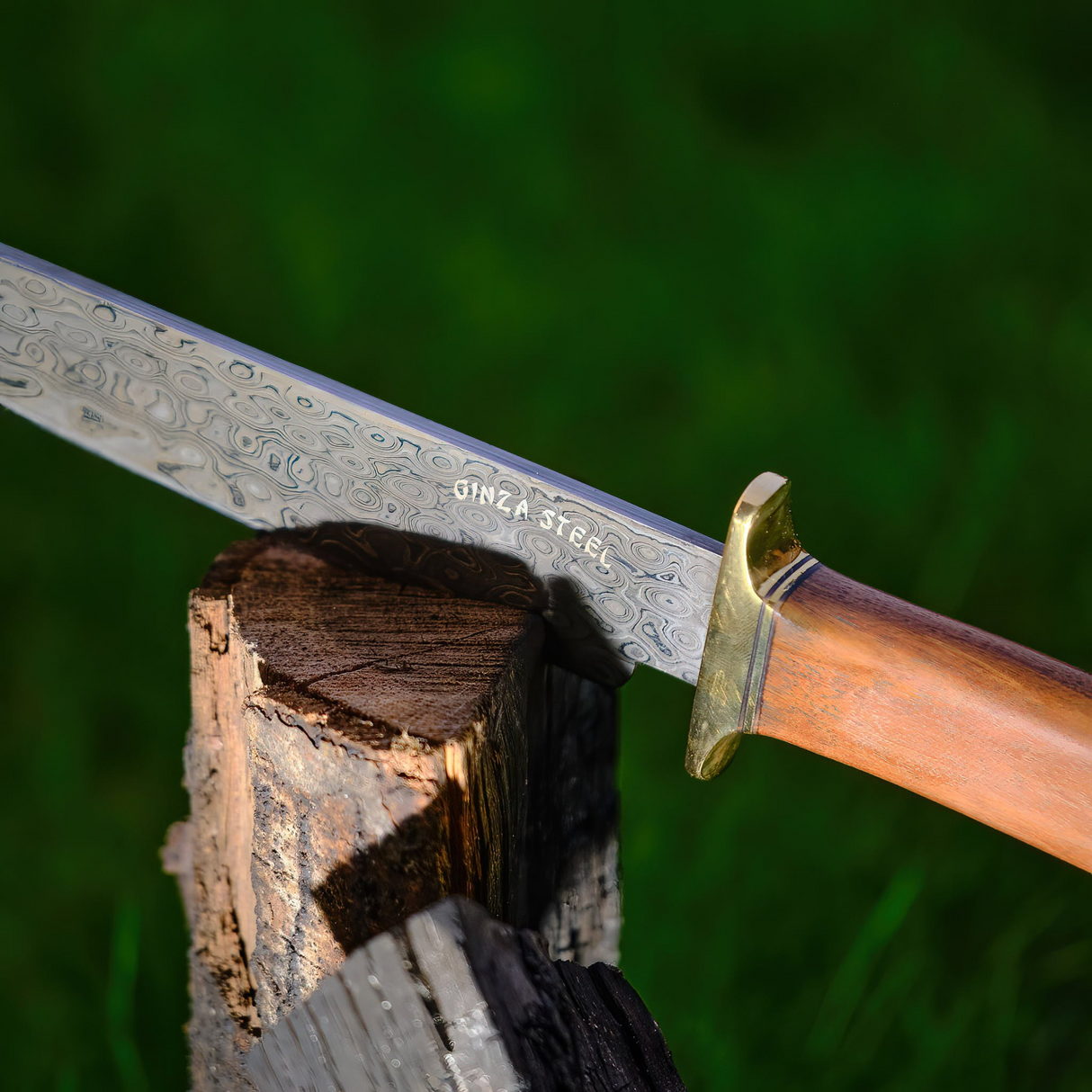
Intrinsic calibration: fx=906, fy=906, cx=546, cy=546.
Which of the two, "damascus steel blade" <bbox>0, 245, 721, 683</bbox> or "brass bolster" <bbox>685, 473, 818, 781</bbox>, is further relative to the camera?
"damascus steel blade" <bbox>0, 245, 721, 683</bbox>

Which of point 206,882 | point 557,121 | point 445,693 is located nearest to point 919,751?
point 445,693

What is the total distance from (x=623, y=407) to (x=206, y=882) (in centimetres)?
132

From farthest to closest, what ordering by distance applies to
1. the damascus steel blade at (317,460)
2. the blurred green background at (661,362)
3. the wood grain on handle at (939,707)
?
the blurred green background at (661,362) → the damascus steel blade at (317,460) → the wood grain on handle at (939,707)

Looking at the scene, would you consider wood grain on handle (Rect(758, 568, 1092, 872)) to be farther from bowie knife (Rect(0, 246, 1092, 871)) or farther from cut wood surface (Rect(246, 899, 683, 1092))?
cut wood surface (Rect(246, 899, 683, 1092))

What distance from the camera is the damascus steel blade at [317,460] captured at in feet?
3.58

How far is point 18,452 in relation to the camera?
85.0 inches

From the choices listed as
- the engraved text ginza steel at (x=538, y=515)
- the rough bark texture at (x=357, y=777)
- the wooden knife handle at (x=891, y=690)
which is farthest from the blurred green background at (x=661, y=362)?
the wooden knife handle at (x=891, y=690)

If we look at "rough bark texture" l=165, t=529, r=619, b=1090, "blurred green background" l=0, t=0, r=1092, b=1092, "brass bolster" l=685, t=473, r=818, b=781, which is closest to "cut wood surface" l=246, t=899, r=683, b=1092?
"rough bark texture" l=165, t=529, r=619, b=1090

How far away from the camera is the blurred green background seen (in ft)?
6.33

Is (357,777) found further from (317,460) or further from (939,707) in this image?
(939,707)

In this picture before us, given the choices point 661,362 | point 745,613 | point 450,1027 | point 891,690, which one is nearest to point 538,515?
point 745,613

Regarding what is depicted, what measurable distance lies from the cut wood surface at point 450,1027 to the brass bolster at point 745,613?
14.9 inches

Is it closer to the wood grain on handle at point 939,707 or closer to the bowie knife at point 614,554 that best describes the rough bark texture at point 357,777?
the bowie knife at point 614,554

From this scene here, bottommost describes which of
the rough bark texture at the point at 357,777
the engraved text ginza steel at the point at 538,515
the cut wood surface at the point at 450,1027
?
the cut wood surface at the point at 450,1027
